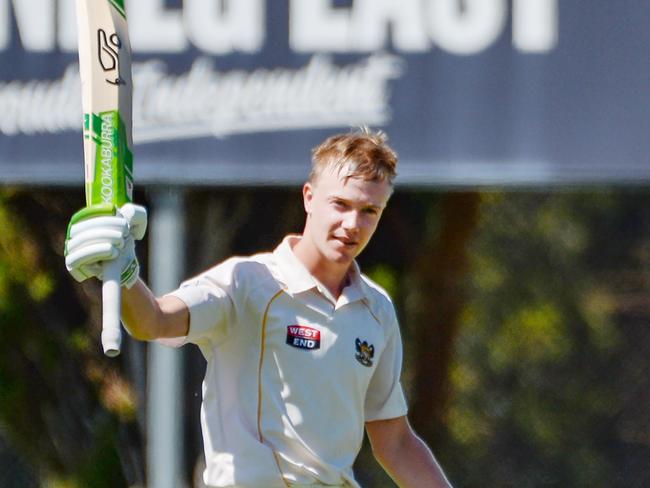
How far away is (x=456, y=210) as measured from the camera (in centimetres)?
819

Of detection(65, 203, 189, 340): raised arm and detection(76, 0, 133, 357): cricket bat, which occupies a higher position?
detection(76, 0, 133, 357): cricket bat

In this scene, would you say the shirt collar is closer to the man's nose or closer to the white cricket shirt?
the white cricket shirt

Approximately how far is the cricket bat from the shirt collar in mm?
418

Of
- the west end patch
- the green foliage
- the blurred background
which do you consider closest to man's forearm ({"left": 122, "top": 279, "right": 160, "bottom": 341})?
the west end patch

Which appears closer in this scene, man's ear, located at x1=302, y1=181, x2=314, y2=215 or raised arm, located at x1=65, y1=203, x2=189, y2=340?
raised arm, located at x1=65, y1=203, x2=189, y2=340

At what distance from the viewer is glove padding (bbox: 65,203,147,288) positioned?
320cm

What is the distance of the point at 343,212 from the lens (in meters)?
3.65

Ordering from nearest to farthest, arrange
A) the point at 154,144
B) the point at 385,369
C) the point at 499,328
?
the point at 385,369 → the point at 154,144 → the point at 499,328

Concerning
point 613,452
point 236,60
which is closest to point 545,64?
point 236,60

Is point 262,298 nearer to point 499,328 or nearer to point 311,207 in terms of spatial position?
point 311,207

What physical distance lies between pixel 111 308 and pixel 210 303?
437 mm

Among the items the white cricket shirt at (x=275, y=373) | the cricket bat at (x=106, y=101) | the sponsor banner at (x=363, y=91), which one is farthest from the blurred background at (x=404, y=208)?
the cricket bat at (x=106, y=101)

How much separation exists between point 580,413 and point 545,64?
489cm

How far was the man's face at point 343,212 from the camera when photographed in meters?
3.65
